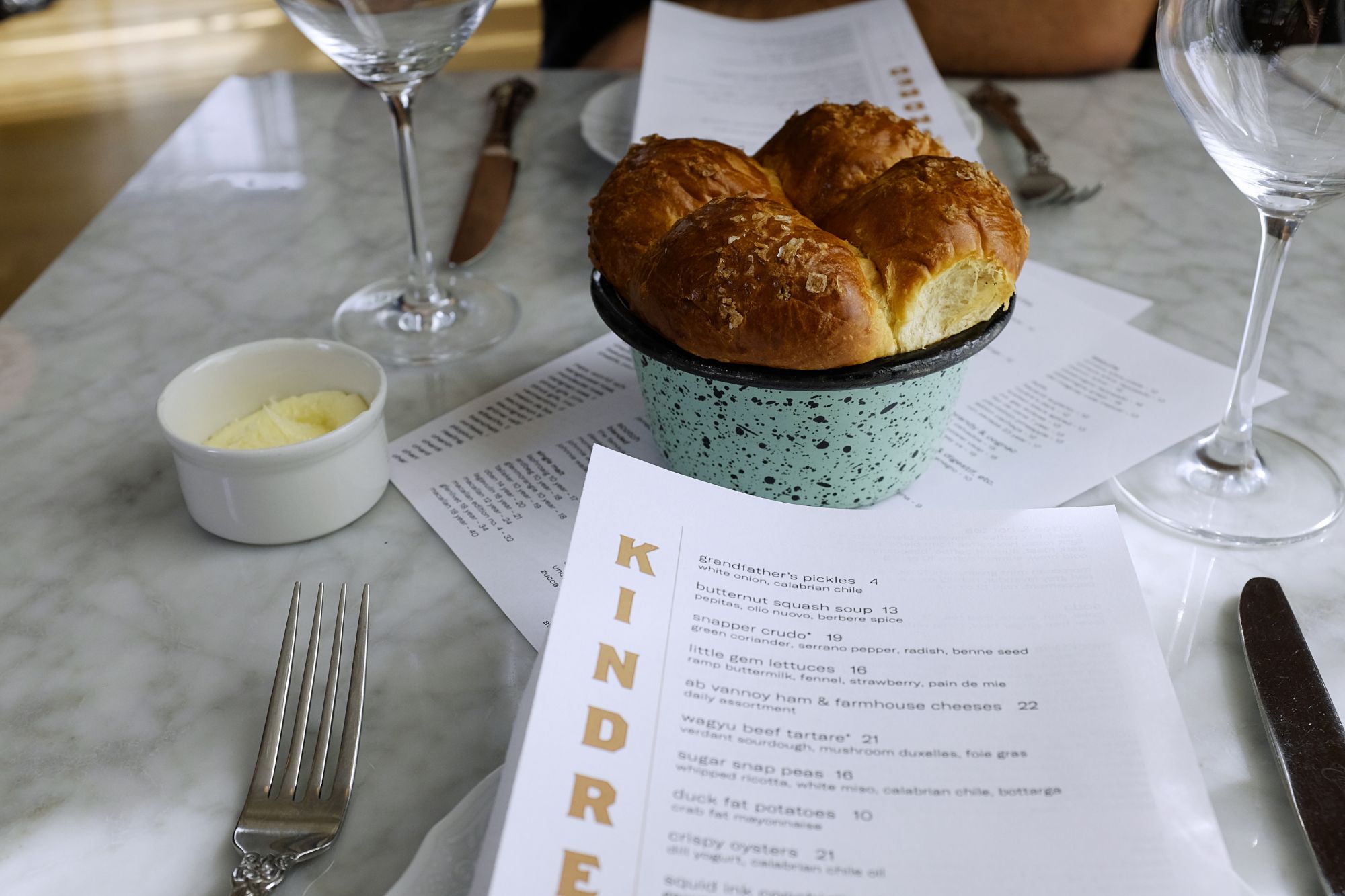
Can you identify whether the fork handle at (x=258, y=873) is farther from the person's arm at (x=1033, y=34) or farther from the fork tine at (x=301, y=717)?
the person's arm at (x=1033, y=34)

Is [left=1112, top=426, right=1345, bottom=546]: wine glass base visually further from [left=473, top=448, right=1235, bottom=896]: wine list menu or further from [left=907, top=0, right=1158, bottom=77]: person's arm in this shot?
[left=907, top=0, right=1158, bottom=77]: person's arm

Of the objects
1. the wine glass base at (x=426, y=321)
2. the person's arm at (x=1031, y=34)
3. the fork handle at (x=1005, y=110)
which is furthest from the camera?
the person's arm at (x=1031, y=34)

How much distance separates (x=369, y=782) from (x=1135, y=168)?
0.92 m

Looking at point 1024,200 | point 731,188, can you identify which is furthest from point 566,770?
point 1024,200

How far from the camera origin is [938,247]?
544 mm

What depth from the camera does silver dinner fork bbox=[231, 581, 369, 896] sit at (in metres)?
0.44

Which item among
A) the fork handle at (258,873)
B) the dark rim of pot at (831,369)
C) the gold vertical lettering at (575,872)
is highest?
the dark rim of pot at (831,369)

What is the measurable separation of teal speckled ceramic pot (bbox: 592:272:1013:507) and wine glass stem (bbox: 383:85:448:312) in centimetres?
25

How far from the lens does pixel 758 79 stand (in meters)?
1.07

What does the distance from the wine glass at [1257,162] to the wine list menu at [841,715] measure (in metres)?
0.14

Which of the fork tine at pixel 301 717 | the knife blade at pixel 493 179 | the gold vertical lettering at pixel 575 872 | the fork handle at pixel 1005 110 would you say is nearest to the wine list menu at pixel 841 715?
the gold vertical lettering at pixel 575 872

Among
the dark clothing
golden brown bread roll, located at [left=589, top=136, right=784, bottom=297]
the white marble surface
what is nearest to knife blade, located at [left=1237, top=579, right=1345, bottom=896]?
the white marble surface

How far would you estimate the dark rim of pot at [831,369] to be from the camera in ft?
1.77

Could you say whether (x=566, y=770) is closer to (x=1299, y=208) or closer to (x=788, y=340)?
(x=788, y=340)
